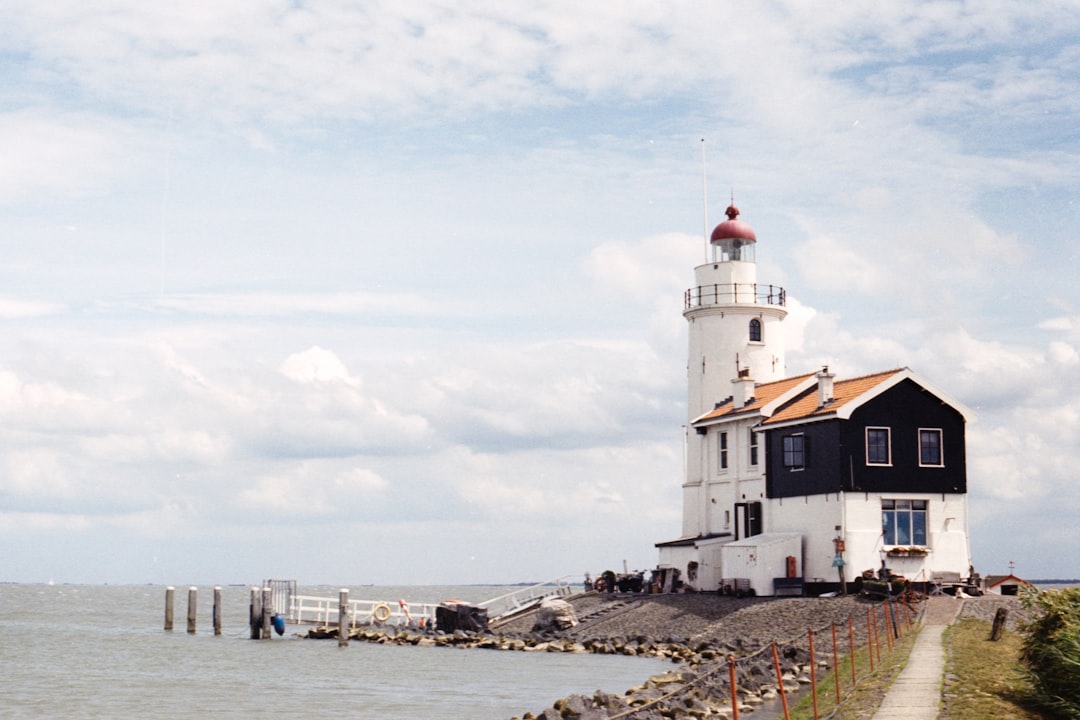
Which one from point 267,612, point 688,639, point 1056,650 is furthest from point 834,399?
point 267,612

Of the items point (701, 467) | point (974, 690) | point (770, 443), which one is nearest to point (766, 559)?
point (770, 443)

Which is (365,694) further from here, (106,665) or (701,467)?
(701,467)

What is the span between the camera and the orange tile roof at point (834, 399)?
142 feet

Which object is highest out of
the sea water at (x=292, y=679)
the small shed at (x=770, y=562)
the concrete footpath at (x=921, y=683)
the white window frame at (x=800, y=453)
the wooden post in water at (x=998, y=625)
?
the white window frame at (x=800, y=453)

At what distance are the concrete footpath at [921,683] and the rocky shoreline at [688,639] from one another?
6.15 ft

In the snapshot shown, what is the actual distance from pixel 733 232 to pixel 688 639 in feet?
67.8

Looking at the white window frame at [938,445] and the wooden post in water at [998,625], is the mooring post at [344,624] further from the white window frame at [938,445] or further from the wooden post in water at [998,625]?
the wooden post in water at [998,625]

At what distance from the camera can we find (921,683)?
22.4 metres

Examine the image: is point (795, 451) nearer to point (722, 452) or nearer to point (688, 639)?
point (722, 452)

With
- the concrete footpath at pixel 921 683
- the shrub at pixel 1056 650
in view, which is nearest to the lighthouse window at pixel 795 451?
the concrete footpath at pixel 921 683

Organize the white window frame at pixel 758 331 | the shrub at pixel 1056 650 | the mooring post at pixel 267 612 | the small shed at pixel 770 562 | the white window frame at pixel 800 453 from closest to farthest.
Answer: the shrub at pixel 1056 650 → the small shed at pixel 770 562 → the white window frame at pixel 800 453 → the white window frame at pixel 758 331 → the mooring post at pixel 267 612

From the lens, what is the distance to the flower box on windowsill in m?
41.4

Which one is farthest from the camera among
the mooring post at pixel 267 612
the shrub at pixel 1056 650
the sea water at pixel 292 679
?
the mooring post at pixel 267 612

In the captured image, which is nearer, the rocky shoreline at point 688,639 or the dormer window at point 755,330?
the rocky shoreline at point 688,639
